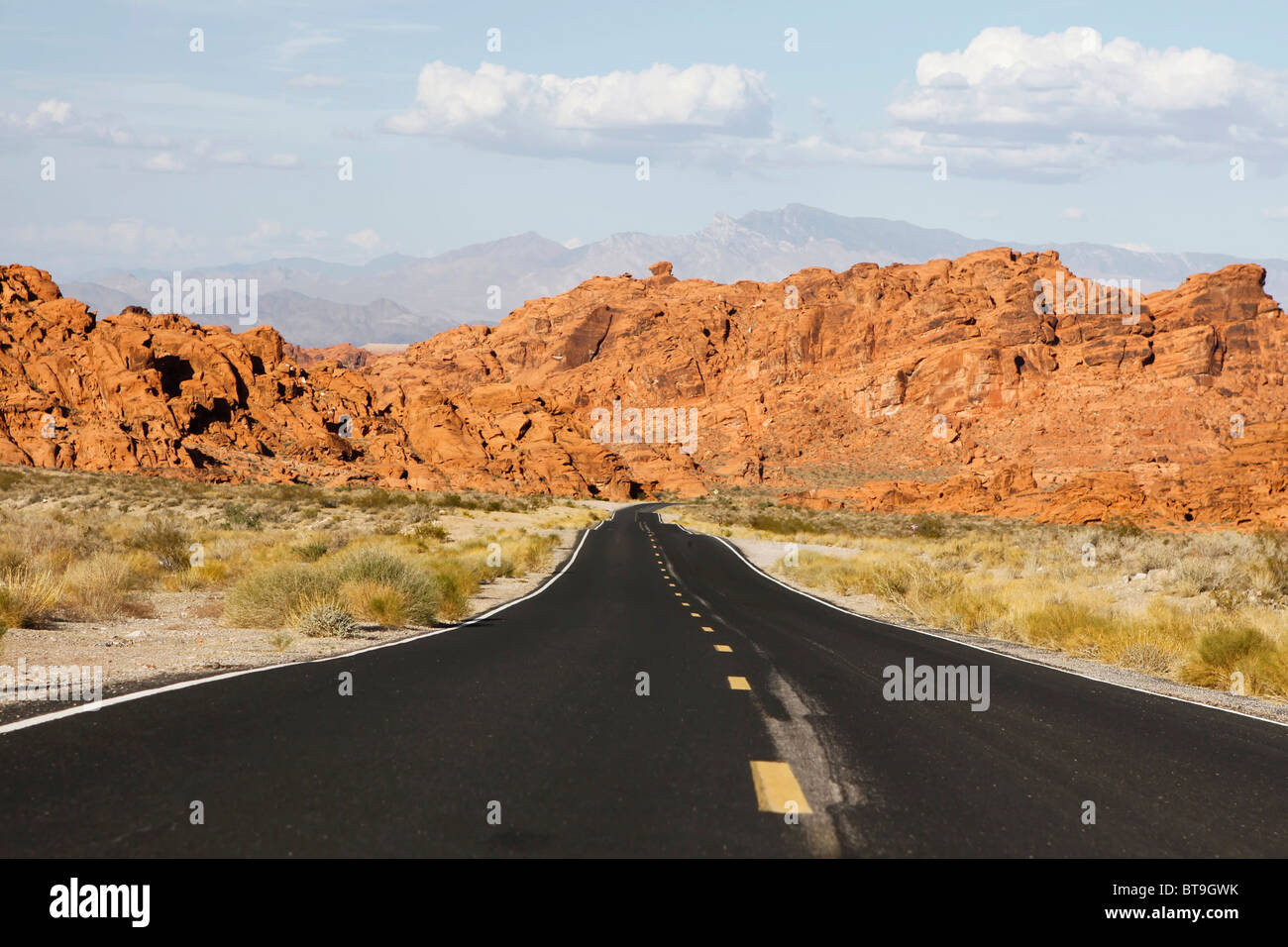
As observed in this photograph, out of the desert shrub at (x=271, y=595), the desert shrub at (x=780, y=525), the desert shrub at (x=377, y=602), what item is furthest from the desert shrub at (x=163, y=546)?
the desert shrub at (x=780, y=525)

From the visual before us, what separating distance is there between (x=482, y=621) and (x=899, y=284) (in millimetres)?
149226

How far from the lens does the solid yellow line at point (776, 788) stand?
17.8ft

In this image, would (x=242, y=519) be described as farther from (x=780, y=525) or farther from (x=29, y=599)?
(x=780, y=525)

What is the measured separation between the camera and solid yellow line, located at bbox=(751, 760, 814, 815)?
214 inches

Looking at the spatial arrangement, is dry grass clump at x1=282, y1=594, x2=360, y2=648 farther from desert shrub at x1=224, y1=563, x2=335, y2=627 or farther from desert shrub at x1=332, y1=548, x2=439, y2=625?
desert shrub at x1=332, y1=548, x2=439, y2=625

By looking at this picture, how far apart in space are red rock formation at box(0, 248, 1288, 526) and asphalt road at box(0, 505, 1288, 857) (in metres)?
50.1

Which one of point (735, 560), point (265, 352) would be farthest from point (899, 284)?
point (735, 560)

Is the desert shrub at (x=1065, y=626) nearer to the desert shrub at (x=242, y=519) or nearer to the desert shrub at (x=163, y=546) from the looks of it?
the desert shrub at (x=163, y=546)

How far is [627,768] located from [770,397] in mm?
146242

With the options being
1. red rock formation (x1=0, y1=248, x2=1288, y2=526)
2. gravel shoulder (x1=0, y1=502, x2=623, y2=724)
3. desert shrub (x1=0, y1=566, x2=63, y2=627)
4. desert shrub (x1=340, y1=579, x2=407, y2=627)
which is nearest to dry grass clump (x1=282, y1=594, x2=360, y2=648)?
gravel shoulder (x1=0, y1=502, x2=623, y2=724)

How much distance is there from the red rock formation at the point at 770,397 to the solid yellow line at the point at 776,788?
52723mm

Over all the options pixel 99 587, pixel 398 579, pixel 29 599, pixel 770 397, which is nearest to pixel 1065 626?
pixel 398 579
